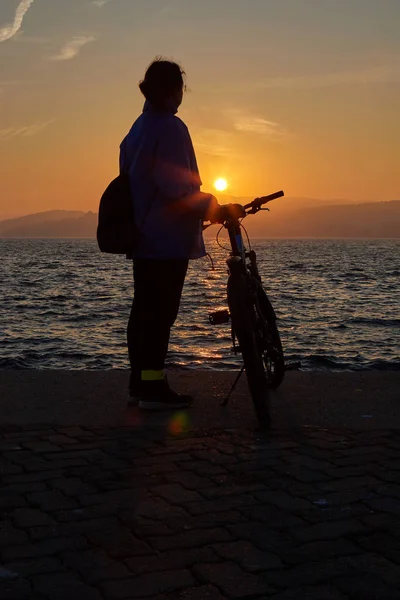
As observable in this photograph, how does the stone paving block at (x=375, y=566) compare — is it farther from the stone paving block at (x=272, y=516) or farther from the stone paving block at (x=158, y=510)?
the stone paving block at (x=158, y=510)

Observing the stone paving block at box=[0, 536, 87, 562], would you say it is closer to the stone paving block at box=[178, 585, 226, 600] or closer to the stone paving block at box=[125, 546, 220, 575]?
the stone paving block at box=[125, 546, 220, 575]

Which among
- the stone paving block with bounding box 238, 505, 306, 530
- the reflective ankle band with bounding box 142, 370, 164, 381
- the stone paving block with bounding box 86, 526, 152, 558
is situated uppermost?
the reflective ankle band with bounding box 142, 370, 164, 381

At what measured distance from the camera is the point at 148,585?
8.98 feet

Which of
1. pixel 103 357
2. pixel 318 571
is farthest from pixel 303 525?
pixel 103 357

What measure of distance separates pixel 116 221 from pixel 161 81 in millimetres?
959

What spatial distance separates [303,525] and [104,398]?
106 inches

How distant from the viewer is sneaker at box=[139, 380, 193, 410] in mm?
5426

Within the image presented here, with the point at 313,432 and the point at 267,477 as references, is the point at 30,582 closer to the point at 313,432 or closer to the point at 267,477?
A: the point at 267,477

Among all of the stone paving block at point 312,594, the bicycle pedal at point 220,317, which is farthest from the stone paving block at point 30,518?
the bicycle pedal at point 220,317

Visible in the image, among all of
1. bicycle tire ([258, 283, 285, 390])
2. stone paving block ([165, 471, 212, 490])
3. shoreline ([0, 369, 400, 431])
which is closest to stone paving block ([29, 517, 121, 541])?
stone paving block ([165, 471, 212, 490])

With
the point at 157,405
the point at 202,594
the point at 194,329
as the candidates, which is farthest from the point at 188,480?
the point at 194,329

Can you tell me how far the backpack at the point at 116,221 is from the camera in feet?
16.8

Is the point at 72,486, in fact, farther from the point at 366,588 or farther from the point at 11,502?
the point at 366,588

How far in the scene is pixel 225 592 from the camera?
2697mm
